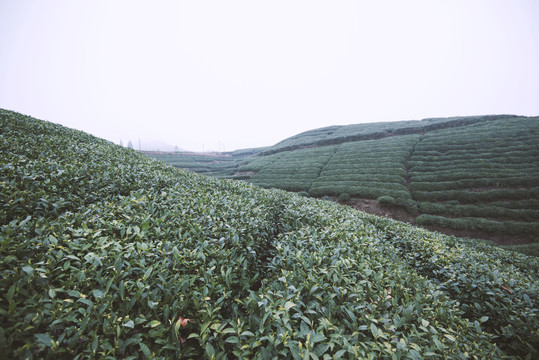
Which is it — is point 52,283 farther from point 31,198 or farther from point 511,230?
point 511,230

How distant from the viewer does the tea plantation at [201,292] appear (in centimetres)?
190

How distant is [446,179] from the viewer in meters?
20.5

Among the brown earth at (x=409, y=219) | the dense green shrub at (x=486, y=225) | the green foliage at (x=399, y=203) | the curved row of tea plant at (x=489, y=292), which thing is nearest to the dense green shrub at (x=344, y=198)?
the brown earth at (x=409, y=219)

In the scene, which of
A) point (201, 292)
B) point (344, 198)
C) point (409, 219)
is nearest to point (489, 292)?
point (201, 292)

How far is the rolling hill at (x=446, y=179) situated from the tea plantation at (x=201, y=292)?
14655 millimetres

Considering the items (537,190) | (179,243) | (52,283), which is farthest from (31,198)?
(537,190)

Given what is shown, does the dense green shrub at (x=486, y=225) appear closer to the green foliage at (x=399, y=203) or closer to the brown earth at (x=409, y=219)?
the brown earth at (x=409, y=219)

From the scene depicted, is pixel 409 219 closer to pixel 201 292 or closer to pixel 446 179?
pixel 446 179

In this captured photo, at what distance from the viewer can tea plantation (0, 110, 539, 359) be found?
1900 millimetres

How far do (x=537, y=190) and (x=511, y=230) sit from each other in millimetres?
6815

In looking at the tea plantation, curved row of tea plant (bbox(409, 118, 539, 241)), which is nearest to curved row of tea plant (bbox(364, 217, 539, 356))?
the tea plantation

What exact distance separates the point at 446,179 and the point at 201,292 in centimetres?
2679

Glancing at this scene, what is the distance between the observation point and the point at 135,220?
3723mm

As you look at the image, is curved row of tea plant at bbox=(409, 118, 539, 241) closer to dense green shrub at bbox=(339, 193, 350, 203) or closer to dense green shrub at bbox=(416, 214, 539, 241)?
dense green shrub at bbox=(416, 214, 539, 241)
